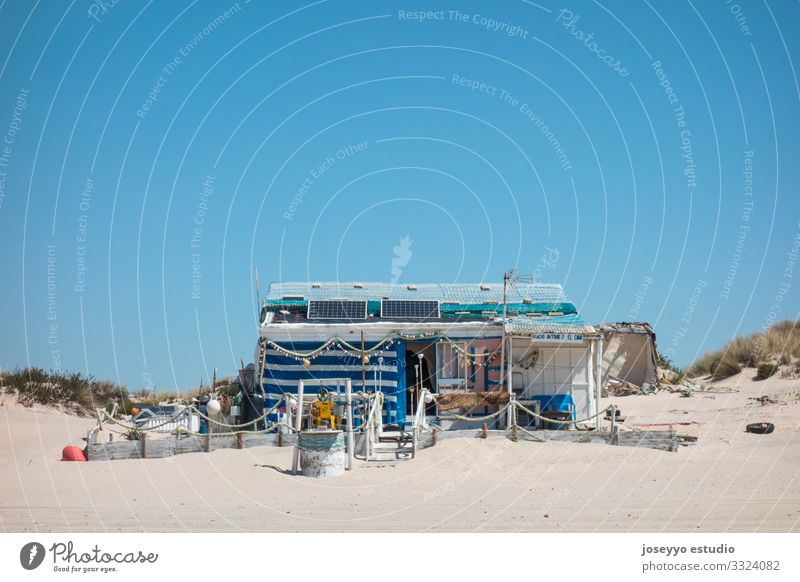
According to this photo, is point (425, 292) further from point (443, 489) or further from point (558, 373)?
point (443, 489)

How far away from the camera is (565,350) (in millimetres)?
24484

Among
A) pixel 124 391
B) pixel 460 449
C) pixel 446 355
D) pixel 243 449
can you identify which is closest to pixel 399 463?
pixel 460 449

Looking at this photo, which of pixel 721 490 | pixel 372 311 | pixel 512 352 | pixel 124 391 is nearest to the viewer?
pixel 721 490

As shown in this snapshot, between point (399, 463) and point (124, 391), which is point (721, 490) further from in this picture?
point (124, 391)

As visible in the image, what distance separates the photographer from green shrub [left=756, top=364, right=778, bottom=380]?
28.3 metres

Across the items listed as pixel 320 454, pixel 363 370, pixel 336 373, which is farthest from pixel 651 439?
pixel 336 373

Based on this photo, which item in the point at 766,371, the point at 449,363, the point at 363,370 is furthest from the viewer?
the point at 766,371

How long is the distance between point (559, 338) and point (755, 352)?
1045 centimetres

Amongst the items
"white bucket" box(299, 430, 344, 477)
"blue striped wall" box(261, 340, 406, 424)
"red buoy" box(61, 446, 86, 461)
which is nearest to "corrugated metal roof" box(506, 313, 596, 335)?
"blue striped wall" box(261, 340, 406, 424)

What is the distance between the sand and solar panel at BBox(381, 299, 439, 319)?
5514mm

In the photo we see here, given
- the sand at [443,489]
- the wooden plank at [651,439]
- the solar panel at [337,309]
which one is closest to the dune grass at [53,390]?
the sand at [443,489]

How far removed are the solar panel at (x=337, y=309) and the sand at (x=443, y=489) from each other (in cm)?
579

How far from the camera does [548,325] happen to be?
78.4 feet

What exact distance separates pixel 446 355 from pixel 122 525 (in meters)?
12.8
